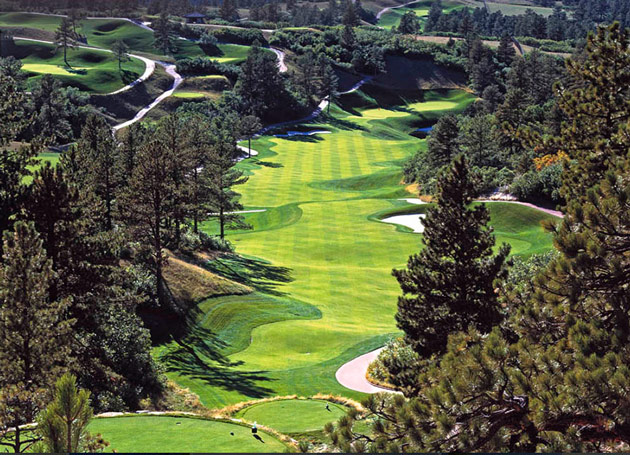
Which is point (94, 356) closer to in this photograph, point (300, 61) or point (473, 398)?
point (473, 398)

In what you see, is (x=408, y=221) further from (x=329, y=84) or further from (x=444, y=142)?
(x=329, y=84)

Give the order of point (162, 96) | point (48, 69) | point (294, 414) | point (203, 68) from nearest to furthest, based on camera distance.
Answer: point (294, 414) < point (162, 96) < point (48, 69) < point (203, 68)

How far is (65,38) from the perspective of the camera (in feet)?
442

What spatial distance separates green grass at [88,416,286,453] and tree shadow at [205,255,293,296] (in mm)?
27191

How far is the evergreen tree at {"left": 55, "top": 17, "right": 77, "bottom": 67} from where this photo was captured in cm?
13488

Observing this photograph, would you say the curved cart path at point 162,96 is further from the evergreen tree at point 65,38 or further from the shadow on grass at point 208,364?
the shadow on grass at point 208,364

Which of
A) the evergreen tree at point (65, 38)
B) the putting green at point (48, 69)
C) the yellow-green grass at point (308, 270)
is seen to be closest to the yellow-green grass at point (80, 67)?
the putting green at point (48, 69)

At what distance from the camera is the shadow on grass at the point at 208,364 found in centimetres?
3028

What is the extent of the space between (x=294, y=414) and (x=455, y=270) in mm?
8198

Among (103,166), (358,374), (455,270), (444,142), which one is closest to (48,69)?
(444,142)

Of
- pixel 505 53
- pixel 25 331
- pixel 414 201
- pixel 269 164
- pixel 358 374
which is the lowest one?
pixel 269 164

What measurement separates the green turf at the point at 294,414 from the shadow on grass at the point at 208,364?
350 cm

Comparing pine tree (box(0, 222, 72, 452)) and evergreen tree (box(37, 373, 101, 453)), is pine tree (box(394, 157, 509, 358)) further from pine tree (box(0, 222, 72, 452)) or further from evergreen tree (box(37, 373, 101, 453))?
evergreen tree (box(37, 373, 101, 453))

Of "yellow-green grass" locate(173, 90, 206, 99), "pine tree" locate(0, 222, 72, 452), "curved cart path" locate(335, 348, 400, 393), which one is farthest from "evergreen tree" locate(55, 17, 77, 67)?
"pine tree" locate(0, 222, 72, 452)
